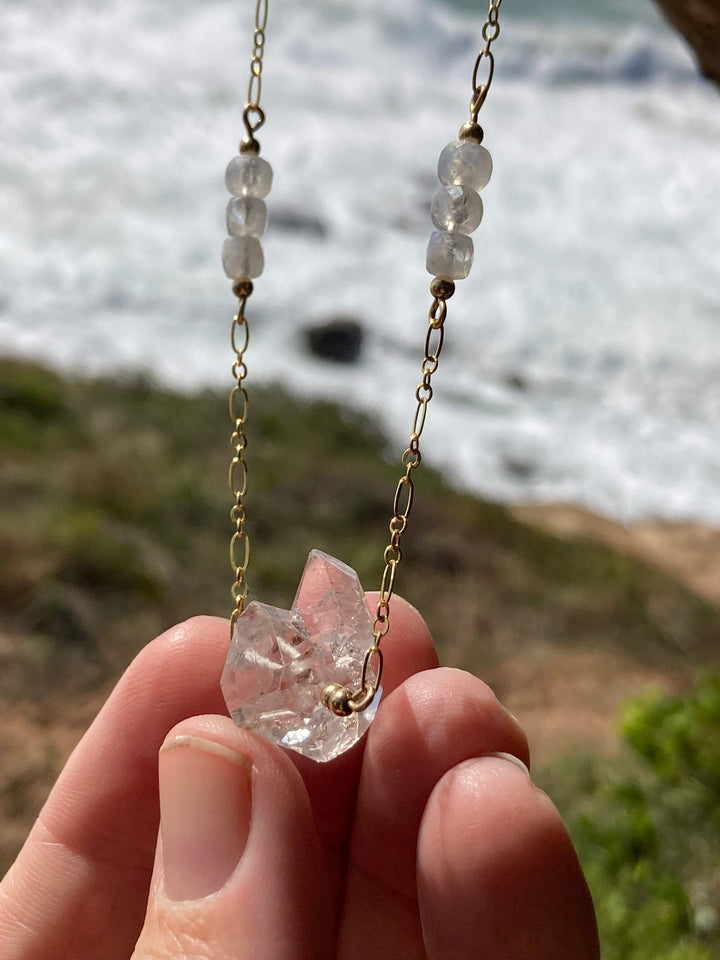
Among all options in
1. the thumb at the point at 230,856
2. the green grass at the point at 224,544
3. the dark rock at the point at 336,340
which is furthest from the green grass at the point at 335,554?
the dark rock at the point at 336,340

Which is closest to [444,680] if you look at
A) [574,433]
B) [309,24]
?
[574,433]

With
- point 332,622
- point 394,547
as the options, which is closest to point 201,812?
point 332,622

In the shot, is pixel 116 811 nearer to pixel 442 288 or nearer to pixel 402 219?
pixel 442 288

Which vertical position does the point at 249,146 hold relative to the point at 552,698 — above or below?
above

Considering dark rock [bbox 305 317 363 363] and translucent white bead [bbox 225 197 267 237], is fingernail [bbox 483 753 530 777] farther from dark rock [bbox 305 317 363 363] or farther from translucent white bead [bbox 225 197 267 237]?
dark rock [bbox 305 317 363 363]

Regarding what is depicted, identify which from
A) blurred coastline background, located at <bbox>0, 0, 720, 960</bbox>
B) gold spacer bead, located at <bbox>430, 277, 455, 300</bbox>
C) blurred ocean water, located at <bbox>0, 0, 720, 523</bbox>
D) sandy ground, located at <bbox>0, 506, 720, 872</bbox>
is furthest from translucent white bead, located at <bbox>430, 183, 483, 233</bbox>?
blurred ocean water, located at <bbox>0, 0, 720, 523</bbox>

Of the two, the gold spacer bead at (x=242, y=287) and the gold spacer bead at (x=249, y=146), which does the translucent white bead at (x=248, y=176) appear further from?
the gold spacer bead at (x=242, y=287)
